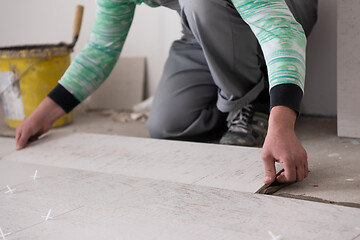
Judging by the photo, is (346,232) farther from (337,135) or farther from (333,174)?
(337,135)

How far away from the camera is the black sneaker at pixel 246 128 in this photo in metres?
1.88

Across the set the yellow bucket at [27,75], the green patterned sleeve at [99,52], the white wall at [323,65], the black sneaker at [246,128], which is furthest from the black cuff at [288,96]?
the yellow bucket at [27,75]

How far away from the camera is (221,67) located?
1772mm

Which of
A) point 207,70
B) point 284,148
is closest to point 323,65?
point 207,70

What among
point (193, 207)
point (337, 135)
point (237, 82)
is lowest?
point (337, 135)

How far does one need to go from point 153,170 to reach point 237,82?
1.79 ft

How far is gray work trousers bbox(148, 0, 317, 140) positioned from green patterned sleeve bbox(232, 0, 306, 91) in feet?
1.19

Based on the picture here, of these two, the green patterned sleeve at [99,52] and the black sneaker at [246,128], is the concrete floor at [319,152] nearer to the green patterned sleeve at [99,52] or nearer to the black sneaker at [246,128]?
the black sneaker at [246,128]

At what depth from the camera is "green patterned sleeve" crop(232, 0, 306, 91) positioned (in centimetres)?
125

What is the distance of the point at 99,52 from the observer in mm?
1924

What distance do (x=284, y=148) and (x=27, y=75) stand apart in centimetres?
181

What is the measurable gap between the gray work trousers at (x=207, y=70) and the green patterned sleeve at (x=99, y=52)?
0.18 meters

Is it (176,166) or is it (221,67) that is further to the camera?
(221,67)

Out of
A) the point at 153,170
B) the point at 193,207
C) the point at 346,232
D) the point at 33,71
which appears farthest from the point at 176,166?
the point at 33,71
